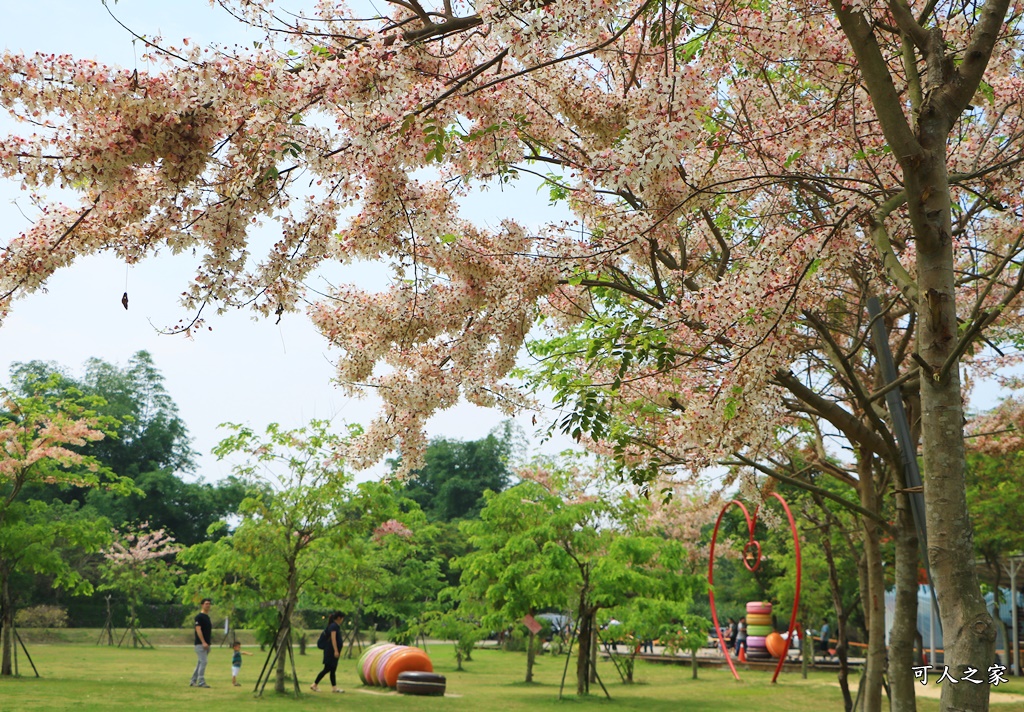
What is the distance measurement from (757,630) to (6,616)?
20574mm

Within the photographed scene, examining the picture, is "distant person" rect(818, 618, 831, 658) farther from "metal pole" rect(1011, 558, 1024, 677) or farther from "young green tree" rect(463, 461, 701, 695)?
"young green tree" rect(463, 461, 701, 695)

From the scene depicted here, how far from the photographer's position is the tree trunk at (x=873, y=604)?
834cm

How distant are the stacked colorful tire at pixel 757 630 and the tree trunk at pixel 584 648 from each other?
41.3 ft

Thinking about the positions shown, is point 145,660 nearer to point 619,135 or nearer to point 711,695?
point 711,695

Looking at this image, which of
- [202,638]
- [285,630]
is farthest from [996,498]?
[202,638]

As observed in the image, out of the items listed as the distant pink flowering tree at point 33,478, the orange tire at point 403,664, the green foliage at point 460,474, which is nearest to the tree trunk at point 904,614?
the orange tire at point 403,664

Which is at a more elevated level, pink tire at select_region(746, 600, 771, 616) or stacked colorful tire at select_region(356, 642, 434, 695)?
pink tire at select_region(746, 600, 771, 616)

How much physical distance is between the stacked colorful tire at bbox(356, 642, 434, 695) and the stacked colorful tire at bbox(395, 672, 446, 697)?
154 millimetres

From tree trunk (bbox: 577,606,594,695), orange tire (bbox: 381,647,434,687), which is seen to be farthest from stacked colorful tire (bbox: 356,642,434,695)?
tree trunk (bbox: 577,606,594,695)

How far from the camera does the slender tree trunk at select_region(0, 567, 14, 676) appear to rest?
15756mm

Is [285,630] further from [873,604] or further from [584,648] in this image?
[873,604]

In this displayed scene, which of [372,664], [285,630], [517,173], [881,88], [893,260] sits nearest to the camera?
[881,88]

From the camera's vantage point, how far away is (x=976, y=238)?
7957 mm

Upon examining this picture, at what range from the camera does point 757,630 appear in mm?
28875
